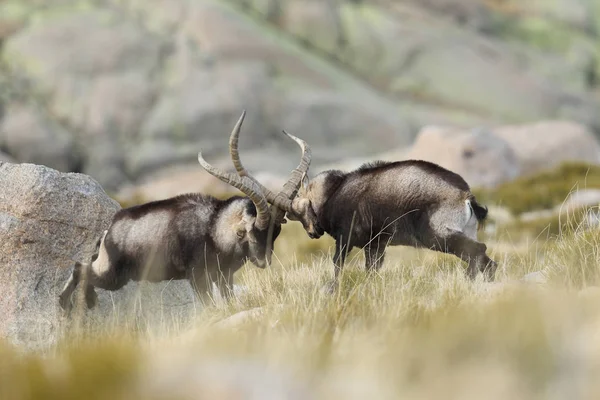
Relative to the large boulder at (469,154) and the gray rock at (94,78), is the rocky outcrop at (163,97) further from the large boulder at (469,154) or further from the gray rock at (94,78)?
the large boulder at (469,154)

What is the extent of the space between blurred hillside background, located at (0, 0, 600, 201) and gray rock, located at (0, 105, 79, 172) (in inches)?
2.3

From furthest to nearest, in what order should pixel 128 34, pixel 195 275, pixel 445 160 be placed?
pixel 128 34
pixel 445 160
pixel 195 275

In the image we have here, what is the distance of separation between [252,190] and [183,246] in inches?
35.9

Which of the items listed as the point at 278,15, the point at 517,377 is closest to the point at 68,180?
the point at 517,377

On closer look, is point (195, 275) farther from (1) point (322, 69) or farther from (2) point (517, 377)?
(1) point (322, 69)

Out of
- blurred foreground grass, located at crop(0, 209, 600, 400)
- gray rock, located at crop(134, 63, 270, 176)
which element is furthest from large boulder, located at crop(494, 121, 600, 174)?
blurred foreground grass, located at crop(0, 209, 600, 400)

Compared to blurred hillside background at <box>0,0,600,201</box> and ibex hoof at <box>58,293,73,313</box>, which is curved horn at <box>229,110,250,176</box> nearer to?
ibex hoof at <box>58,293,73,313</box>

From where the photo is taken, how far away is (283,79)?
37531 millimetres

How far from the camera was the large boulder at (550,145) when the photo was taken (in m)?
30.7

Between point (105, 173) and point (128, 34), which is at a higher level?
point (128, 34)

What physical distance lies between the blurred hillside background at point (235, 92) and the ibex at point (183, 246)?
20.6m

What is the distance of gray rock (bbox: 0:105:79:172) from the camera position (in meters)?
33.2

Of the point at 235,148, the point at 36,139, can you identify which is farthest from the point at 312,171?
the point at 235,148

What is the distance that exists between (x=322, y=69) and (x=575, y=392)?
35.7 m
